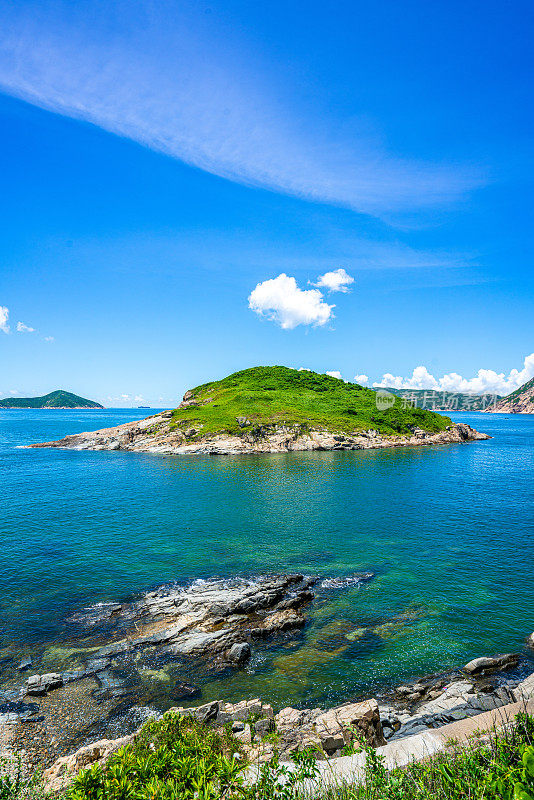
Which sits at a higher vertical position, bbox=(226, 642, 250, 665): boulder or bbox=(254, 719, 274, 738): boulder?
bbox=(254, 719, 274, 738): boulder

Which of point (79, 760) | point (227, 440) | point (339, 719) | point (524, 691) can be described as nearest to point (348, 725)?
point (339, 719)

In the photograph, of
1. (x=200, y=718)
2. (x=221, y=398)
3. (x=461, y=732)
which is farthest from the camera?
(x=221, y=398)

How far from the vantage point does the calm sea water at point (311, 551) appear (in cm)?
2438

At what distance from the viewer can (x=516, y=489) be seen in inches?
2621

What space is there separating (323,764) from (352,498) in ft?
161

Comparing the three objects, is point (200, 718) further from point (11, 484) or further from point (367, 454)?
point (367, 454)

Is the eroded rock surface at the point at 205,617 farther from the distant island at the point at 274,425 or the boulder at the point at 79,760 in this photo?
the distant island at the point at 274,425

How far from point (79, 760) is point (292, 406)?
12097 centimetres

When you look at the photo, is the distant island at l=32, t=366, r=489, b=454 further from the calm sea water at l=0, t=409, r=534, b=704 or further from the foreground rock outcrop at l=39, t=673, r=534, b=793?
the foreground rock outcrop at l=39, t=673, r=534, b=793

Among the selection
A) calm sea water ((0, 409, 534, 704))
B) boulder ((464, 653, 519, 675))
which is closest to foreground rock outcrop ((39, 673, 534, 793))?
boulder ((464, 653, 519, 675))

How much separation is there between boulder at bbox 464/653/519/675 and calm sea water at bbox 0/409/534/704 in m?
1.29

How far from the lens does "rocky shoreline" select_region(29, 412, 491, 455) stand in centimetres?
10750

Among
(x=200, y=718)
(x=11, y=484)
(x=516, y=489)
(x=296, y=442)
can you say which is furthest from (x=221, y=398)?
(x=200, y=718)
